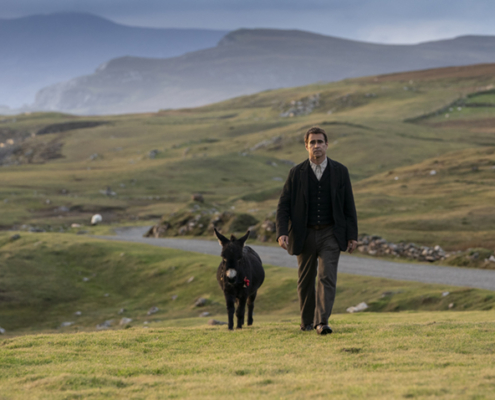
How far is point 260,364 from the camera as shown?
10289 mm

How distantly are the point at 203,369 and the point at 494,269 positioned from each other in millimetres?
26558

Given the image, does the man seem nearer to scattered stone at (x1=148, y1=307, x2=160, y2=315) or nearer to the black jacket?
the black jacket

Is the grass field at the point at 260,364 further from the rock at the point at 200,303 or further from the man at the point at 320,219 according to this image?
the rock at the point at 200,303

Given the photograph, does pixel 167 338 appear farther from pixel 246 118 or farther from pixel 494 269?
pixel 246 118

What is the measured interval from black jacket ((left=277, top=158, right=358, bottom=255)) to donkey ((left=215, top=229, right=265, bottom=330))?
1136 mm

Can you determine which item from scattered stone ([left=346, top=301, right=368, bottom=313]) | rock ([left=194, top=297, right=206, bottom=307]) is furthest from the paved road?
rock ([left=194, top=297, right=206, bottom=307])

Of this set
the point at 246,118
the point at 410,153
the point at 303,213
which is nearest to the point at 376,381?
the point at 303,213

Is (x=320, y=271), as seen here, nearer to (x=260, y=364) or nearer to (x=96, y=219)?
(x=260, y=364)

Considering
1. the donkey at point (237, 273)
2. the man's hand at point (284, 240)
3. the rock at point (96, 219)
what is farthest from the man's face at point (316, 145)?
the rock at point (96, 219)

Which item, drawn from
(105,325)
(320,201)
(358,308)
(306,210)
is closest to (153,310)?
(105,325)

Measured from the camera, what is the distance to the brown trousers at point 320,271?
12586 millimetres

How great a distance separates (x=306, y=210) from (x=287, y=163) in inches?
3904

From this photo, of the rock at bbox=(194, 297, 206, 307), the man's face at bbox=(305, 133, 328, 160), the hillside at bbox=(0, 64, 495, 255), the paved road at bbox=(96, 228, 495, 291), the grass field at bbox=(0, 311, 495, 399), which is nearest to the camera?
the grass field at bbox=(0, 311, 495, 399)

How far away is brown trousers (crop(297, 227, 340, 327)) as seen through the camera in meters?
12.6
